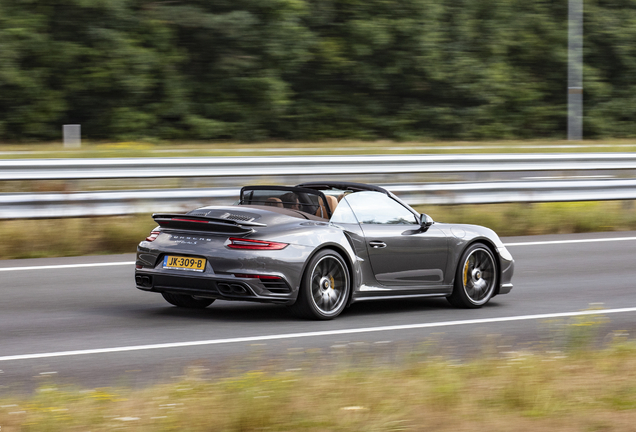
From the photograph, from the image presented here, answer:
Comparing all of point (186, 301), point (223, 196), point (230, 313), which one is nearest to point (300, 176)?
point (223, 196)

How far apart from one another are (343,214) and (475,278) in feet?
5.80

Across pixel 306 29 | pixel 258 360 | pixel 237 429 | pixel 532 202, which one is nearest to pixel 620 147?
pixel 306 29

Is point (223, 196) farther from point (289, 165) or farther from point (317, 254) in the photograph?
point (317, 254)

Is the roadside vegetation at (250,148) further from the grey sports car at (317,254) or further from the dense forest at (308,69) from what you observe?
the grey sports car at (317,254)

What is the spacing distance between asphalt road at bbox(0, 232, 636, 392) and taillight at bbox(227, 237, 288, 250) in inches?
26.9

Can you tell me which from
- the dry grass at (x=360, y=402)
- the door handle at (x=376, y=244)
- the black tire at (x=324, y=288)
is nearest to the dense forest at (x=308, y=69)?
the door handle at (x=376, y=244)

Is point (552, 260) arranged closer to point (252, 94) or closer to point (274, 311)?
point (274, 311)

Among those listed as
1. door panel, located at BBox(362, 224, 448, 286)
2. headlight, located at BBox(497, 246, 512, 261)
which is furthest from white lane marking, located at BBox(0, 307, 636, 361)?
headlight, located at BBox(497, 246, 512, 261)

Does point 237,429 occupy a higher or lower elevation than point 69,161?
lower

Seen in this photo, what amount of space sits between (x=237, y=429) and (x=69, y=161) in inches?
370

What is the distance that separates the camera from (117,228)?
12891 millimetres

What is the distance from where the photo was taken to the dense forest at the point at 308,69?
97.4 feet

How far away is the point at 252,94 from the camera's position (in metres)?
32.4

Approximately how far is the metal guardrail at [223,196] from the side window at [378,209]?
4.73 meters
